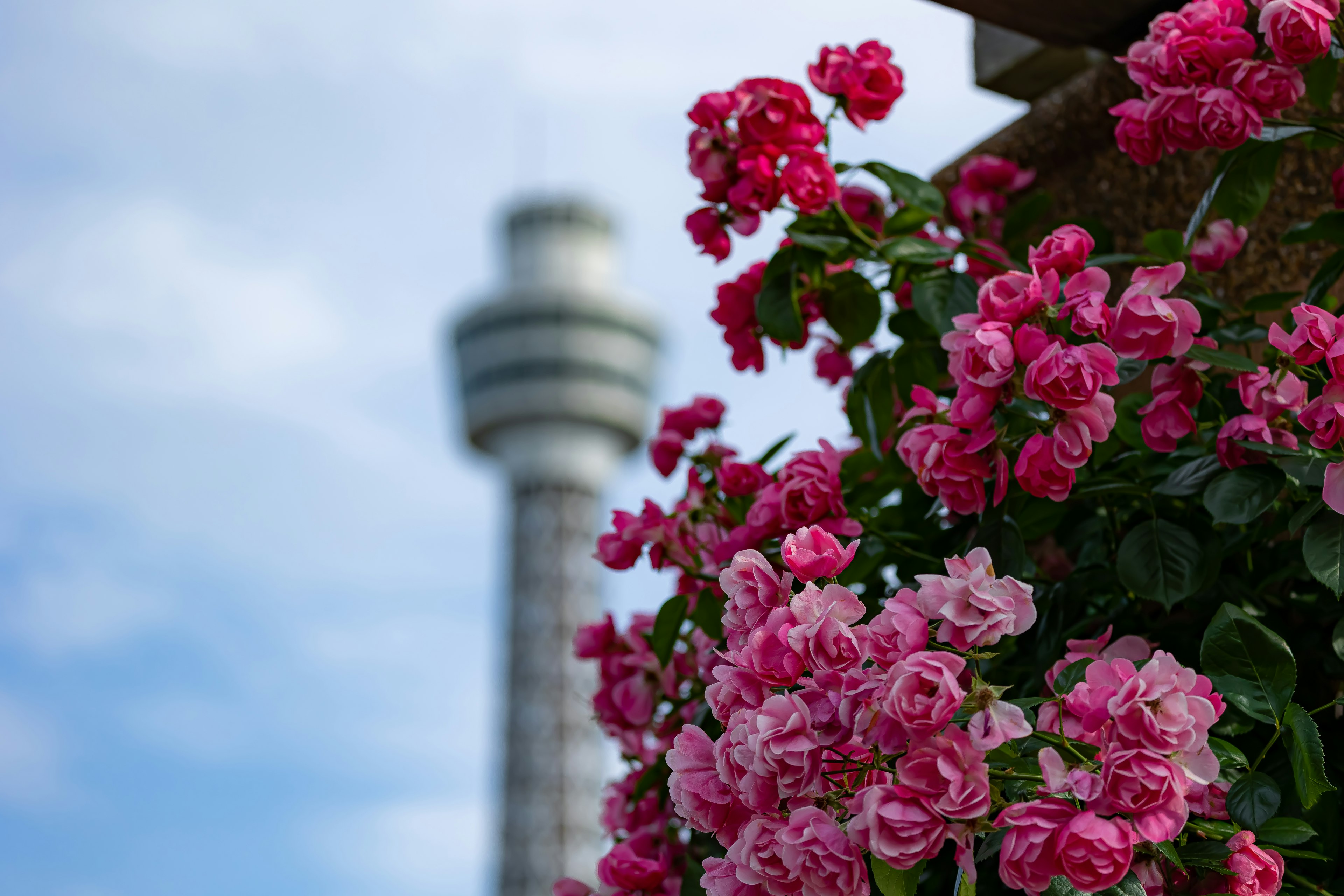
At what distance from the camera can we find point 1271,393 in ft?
3.86

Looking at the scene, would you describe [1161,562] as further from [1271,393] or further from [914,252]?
[914,252]

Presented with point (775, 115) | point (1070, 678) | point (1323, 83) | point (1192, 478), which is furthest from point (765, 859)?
point (1323, 83)

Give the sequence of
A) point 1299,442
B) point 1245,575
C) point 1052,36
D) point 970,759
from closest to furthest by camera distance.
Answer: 1. point 970,759
2. point 1299,442
3. point 1245,575
4. point 1052,36

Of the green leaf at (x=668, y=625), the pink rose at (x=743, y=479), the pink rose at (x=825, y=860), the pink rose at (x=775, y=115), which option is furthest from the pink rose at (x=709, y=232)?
the pink rose at (x=825, y=860)

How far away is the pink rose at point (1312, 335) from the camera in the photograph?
3.57ft

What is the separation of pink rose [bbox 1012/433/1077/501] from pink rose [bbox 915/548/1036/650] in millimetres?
244

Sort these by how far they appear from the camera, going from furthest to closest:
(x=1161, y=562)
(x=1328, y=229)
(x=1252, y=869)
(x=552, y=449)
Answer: (x=552, y=449) → (x=1328, y=229) → (x=1161, y=562) → (x=1252, y=869)

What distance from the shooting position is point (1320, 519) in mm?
1119

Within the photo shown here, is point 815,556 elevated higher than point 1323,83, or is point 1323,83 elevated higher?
point 1323,83

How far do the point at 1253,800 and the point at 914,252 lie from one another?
0.70 m

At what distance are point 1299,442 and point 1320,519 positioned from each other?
171 mm

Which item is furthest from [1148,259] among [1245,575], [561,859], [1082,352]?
[561,859]

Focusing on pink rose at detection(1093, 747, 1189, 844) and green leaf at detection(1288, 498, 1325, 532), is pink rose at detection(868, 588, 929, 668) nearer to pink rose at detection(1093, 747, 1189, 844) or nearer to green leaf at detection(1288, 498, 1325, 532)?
pink rose at detection(1093, 747, 1189, 844)

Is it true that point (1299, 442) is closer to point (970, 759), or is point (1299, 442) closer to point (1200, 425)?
point (1200, 425)
